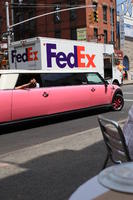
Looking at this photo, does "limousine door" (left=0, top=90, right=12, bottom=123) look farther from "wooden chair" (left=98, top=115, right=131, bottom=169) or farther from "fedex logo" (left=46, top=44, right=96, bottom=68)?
"fedex logo" (left=46, top=44, right=96, bottom=68)

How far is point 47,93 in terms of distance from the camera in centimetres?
873

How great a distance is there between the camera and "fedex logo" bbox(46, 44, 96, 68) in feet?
54.3

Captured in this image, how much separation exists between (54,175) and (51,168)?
318mm

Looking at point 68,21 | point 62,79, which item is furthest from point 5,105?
point 68,21

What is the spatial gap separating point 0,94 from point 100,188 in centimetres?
619

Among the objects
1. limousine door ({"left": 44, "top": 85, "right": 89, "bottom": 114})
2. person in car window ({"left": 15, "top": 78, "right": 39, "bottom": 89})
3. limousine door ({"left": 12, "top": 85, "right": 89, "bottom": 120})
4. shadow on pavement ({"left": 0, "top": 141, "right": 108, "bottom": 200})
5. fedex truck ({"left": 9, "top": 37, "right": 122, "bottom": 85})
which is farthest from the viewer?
fedex truck ({"left": 9, "top": 37, "right": 122, "bottom": 85})

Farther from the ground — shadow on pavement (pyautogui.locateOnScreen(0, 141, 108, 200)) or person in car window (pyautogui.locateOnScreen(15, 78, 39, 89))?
person in car window (pyautogui.locateOnScreen(15, 78, 39, 89))

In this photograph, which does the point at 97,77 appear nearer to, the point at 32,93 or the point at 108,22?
the point at 32,93

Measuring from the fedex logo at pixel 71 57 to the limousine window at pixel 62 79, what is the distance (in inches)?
251

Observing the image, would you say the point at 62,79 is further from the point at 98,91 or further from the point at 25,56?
the point at 25,56

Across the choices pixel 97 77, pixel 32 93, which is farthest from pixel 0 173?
pixel 97 77

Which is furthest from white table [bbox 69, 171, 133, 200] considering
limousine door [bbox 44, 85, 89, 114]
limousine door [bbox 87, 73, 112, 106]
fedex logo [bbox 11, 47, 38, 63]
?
fedex logo [bbox 11, 47, 38, 63]

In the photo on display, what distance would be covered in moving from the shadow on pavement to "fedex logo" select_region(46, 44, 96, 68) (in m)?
11.3

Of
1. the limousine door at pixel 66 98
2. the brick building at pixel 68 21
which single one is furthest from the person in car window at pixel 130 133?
the brick building at pixel 68 21
